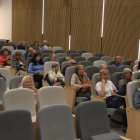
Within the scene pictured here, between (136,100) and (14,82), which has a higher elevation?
(14,82)

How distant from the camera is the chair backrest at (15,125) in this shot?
2.19m

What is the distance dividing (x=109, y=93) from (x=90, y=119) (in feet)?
5.76

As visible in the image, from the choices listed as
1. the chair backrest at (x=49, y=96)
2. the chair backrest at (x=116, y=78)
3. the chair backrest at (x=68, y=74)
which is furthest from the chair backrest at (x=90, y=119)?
the chair backrest at (x=68, y=74)

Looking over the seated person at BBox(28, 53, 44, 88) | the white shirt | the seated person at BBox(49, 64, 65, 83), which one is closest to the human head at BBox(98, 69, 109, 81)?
the white shirt

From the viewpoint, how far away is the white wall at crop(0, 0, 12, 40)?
47.8ft

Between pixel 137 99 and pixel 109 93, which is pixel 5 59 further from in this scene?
pixel 137 99

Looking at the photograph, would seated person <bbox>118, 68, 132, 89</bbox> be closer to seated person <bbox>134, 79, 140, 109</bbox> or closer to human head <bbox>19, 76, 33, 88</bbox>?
seated person <bbox>134, 79, 140, 109</bbox>

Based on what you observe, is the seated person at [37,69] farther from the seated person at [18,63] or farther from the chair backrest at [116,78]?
the chair backrest at [116,78]

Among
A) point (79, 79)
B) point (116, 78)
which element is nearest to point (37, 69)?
point (79, 79)

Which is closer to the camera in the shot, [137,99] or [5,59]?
[137,99]

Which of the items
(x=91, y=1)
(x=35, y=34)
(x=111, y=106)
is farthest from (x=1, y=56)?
(x=35, y=34)

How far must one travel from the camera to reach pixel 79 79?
498cm

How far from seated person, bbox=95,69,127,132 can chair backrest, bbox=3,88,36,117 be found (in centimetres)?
144

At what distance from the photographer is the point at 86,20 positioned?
11.2 meters
